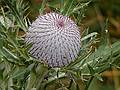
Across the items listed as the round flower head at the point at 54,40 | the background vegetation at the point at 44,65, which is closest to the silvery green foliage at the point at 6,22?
the background vegetation at the point at 44,65

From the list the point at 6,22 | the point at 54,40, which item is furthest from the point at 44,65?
the point at 6,22

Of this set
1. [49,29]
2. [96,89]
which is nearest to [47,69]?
[49,29]

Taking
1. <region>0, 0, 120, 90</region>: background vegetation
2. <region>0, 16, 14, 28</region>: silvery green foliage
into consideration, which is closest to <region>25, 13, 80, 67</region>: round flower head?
<region>0, 0, 120, 90</region>: background vegetation

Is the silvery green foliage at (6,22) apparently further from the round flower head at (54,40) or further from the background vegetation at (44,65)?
the round flower head at (54,40)

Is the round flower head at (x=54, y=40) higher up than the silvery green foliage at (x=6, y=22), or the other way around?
the silvery green foliage at (x=6, y=22)

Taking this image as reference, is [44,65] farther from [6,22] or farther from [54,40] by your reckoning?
[6,22]

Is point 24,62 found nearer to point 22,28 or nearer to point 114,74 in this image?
point 22,28

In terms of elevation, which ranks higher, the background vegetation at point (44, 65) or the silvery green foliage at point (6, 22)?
the silvery green foliage at point (6, 22)

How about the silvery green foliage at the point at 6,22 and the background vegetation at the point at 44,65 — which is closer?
the background vegetation at the point at 44,65
